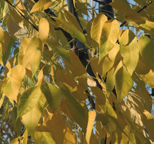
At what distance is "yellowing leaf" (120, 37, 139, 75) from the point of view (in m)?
0.40

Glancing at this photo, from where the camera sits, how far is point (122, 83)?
1.37 feet

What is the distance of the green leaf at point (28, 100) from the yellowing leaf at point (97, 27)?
4.4 inches

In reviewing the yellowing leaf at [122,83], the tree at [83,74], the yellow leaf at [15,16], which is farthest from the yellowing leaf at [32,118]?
the yellow leaf at [15,16]

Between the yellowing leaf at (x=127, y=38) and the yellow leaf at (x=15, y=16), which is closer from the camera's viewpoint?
the yellowing leaf at (x=127, y=38)

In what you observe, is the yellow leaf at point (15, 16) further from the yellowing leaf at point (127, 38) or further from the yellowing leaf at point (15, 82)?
the yellowing leaf at point (127, 38)

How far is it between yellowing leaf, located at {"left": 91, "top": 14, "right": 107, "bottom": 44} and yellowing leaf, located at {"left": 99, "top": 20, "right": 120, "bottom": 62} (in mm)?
17

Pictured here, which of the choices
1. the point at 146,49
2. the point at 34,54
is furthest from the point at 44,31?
the point at 146,49

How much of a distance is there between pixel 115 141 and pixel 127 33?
7.6 inches

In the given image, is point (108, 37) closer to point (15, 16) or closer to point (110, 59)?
point (110, 59)

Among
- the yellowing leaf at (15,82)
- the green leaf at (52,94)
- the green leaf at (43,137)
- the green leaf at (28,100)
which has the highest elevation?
the yellowing leaf at (15,82)

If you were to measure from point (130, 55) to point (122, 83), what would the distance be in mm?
39

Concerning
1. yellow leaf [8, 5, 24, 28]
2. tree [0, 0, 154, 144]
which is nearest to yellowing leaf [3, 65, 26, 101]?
tree [0, 0, 154, 144]

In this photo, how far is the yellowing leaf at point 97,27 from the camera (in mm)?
458

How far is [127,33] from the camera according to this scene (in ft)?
1.41
